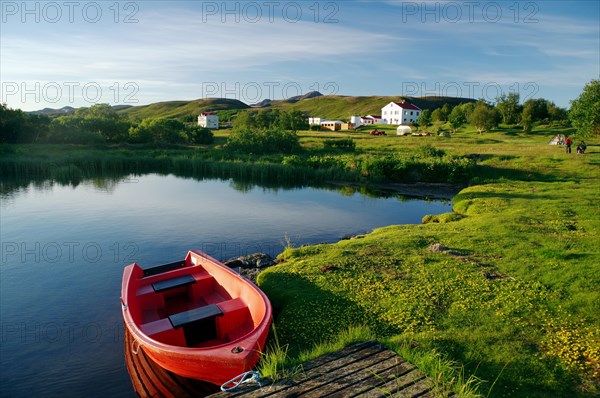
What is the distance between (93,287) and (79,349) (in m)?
5.58

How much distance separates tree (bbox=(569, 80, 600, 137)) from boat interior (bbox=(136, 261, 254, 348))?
45.4 m

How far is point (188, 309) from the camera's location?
14578 millimetres

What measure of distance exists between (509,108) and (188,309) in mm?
104587

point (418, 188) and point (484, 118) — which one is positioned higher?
point (484, 118)

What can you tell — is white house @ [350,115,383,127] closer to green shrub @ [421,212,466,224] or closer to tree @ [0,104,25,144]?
tree @ [0,104,25,144]

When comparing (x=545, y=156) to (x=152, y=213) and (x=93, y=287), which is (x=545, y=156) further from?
(x=93, y=287)

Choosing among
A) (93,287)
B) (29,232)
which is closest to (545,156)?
(93,287)

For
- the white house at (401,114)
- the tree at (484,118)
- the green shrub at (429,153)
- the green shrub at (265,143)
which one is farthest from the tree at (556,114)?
the green shrub at (265,143)

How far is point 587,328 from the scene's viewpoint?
1026 centimetres

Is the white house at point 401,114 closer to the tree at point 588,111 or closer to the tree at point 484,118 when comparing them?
the tree at point 484,118

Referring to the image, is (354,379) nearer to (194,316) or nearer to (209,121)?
(194,316)

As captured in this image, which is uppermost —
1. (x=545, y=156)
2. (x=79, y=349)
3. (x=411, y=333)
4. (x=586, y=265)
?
(x=545, y=156)

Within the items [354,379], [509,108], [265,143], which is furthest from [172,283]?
[509,108]

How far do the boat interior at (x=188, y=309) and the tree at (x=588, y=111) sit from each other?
45422 mm
